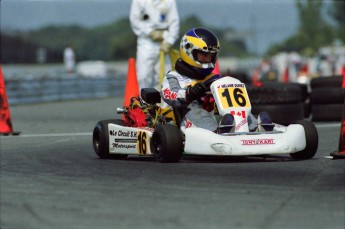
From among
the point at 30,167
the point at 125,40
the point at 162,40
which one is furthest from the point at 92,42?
the point at 30,167

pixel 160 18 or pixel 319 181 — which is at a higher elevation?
pixel 160 18

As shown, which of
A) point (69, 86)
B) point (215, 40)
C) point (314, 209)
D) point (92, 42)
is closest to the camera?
point (314, 209)

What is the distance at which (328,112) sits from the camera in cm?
1568

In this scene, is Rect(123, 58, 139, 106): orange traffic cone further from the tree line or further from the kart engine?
the tree line

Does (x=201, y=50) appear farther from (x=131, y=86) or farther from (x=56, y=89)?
(x=56, y=89)

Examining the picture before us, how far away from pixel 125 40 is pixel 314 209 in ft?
358

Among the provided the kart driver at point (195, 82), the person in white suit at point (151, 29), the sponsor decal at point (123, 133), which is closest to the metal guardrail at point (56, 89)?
the person in white suit at point (151, 29)

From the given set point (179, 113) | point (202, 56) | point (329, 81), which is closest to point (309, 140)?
point (179, 113)

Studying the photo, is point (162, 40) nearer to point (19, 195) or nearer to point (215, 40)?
point (215, 40)

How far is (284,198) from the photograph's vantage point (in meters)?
6.74

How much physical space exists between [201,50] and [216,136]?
48.2 inches

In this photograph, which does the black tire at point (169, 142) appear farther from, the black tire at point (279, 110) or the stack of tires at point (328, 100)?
the stack of tires at point (328, 100)

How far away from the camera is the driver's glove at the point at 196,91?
9320mm

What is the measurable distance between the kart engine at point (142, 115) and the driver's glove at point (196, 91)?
1.70 feet
